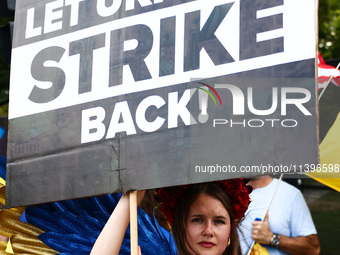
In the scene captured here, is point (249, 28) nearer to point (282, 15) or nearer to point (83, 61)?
point (282, 15)

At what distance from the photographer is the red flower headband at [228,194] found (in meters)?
2.77

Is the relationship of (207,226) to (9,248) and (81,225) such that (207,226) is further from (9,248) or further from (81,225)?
(9,248)

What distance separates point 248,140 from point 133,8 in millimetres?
782

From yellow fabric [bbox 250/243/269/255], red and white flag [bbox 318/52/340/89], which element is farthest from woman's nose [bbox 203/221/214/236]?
red and white flag [bbox 318/52/340/89]

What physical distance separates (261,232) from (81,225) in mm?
1574

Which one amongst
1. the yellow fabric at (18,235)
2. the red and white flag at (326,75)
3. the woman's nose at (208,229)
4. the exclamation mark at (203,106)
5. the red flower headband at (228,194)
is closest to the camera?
the exclamation mark at (203,106)

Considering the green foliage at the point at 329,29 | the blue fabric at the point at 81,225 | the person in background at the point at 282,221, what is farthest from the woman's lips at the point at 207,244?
the green foliage at the point at 329,29

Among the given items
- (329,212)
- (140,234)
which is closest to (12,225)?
(140,234)

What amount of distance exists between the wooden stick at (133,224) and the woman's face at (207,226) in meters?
0.45

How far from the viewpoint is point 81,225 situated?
2852mm

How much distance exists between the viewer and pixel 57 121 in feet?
8.40

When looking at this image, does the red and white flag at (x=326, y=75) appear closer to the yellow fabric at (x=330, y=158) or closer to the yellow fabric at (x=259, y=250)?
the yellow fabric at (x=330, y=158)

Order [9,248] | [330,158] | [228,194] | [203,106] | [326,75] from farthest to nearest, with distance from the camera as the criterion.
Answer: [326,75], [330,158], [9,248], [228,194], [203,106]

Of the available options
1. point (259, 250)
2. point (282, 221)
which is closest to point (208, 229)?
point (259, 250)
